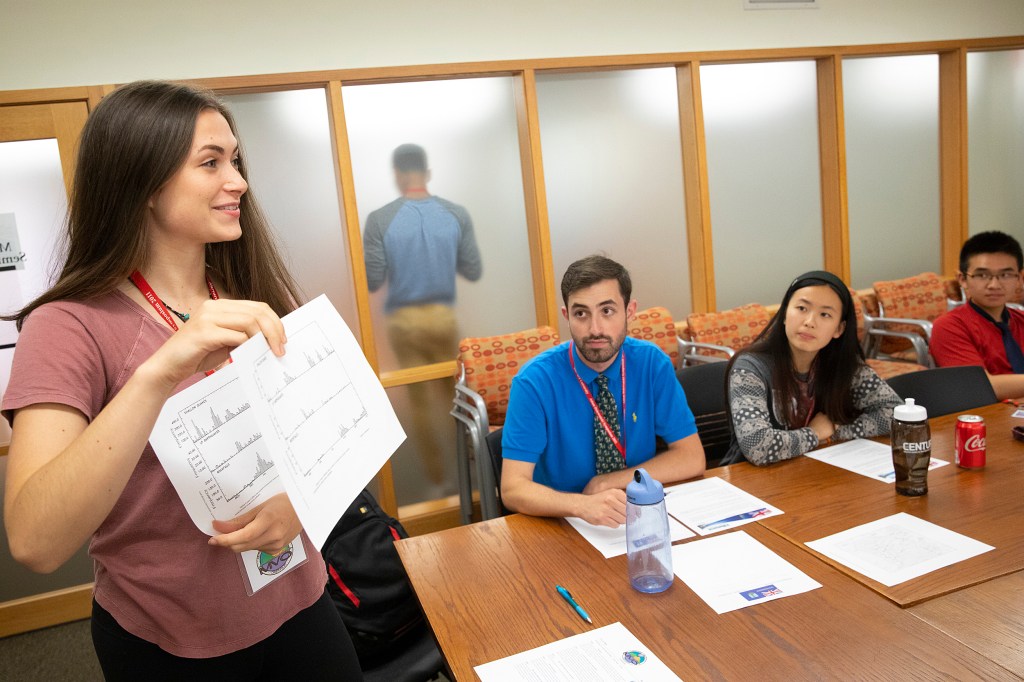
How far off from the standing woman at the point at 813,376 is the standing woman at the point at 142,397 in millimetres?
1531

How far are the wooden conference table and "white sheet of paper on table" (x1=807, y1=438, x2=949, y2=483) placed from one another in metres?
0.09

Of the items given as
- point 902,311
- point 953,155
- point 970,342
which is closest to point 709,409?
point 970,342

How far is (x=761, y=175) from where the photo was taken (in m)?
4.53

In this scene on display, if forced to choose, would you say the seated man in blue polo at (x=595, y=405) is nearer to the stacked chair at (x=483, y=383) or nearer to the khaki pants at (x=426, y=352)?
the stacked chair at (x=483, y=383)

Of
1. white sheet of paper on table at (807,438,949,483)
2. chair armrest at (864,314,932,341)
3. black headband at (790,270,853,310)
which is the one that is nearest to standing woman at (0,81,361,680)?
white sheet of paper on table at (807,438,949,483)

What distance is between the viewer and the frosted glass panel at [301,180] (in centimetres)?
350

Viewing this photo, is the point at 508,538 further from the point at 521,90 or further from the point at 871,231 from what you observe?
the point at 871,231

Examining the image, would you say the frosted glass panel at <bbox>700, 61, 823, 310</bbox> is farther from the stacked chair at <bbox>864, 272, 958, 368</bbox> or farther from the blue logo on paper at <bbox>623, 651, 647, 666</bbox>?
the blue logo on paper at <bbox>623, 651, 647, 666</bbox>

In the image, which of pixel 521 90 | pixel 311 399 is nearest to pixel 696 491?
pixel 311 399

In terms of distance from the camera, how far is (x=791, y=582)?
1.34 metres

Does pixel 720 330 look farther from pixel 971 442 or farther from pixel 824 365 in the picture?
pixel 971 442

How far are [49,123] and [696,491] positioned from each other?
10.4 ft

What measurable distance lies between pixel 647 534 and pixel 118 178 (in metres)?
1.11

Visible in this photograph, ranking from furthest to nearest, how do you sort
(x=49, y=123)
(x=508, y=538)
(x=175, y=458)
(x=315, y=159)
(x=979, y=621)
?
1. (x=315, y=159)
2. (x=49, y=123)
3. (x=508, y=538)
4. (x=979, y=621)
5. (x=175, y=458)
